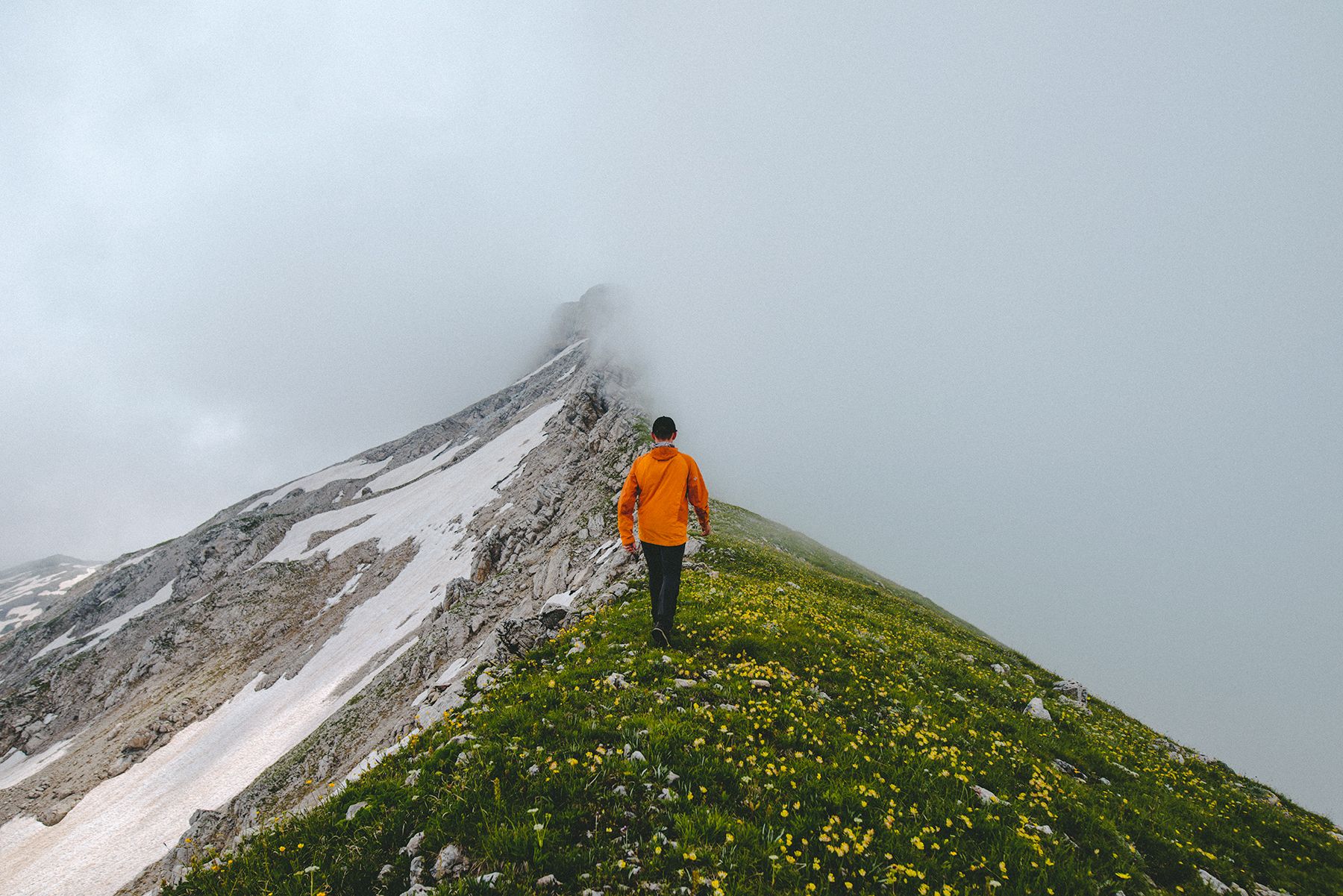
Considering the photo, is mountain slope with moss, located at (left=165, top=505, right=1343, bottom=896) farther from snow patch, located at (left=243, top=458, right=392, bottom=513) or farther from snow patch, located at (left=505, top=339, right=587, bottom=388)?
snow patch, located at (left=505, top=339, right=587, bottom=388)

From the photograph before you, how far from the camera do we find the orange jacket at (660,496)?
1072cm

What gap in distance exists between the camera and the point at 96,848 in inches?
1206

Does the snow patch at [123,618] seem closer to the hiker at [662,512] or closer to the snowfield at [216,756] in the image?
the snowfield at [216,756]

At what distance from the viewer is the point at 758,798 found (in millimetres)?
6262

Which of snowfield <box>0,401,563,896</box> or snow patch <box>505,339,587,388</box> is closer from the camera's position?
snowfield <box>0,401,563,896</box>

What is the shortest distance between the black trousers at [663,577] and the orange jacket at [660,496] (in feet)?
0.55

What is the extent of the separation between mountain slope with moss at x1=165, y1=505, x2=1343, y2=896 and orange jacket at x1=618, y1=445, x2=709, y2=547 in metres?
2.50

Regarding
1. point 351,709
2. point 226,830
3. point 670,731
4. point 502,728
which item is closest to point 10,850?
point 226,830

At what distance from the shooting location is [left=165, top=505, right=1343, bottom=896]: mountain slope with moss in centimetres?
524

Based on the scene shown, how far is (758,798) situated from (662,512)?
5.56 meters

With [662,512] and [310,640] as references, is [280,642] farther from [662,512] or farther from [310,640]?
[662,512]

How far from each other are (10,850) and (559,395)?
243 ft

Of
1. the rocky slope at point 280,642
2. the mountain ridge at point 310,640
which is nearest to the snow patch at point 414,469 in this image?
the rocky slope at point 280,642

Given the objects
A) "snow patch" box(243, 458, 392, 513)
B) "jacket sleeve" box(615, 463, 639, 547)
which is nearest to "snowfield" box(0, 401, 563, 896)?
"jacket sleeve" box(615, 463, 639, 547)
